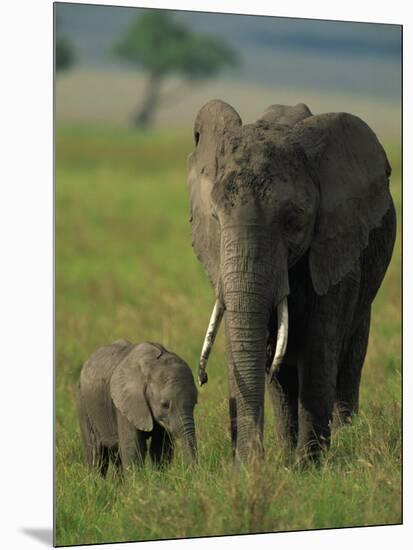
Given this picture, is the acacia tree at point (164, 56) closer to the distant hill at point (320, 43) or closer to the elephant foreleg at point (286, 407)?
the distant hill at point (320, 43)

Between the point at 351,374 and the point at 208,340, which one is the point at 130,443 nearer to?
the point at 208,340

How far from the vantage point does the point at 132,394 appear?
7645mm

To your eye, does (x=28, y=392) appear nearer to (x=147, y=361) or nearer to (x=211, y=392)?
(x=147, y=361)

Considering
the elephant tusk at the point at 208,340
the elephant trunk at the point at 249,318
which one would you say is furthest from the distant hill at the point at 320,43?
the elephant tusk at the point at 208,340

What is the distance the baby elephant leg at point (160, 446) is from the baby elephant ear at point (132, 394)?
0.34ft

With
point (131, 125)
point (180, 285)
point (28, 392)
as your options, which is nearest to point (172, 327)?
point (180, 285)

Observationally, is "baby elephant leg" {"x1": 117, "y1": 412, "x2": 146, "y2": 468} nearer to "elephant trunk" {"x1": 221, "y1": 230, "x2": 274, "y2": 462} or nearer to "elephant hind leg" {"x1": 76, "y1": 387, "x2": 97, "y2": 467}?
"elephant hind leg" {"x1": 76, "y1": 387, "x2": 97, "y2": 467}

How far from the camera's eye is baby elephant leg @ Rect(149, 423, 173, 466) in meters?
7.65

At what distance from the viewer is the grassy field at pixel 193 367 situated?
687 cm

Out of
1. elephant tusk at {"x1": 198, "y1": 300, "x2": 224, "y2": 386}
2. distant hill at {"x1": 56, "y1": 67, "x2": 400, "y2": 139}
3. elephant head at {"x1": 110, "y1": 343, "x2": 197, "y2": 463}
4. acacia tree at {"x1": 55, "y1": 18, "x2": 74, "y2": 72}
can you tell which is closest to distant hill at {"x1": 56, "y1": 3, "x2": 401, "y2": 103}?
distant hill at {"x1": 56, "y1": 67, "x2": 400, "y2": 139}

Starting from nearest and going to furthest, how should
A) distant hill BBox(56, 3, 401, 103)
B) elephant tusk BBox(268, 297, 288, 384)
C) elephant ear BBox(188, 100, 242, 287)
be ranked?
elephant tusk BBox(268, 297, 288, 384), elephant ear BBox(188, 100, 242, 287), distant hill BBox(56, 3, 401, 103)

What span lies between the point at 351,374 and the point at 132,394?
1337 mm

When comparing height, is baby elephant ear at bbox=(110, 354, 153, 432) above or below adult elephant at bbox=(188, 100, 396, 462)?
below

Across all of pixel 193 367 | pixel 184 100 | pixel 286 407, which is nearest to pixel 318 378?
pixel 286 407
